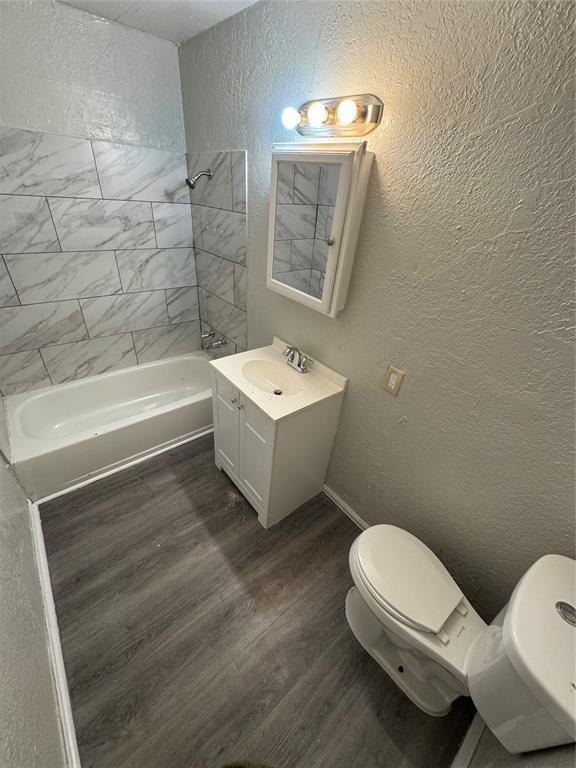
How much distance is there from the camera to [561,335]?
836 mm

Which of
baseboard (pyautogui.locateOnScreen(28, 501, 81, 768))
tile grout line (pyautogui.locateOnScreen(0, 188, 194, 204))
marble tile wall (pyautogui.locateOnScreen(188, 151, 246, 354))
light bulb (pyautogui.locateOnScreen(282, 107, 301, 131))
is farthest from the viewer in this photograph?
marble tile wall (pyautogui.locateOnScreen(188, 151, 246, 354))

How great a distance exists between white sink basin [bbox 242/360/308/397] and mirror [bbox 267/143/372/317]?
0.39 m

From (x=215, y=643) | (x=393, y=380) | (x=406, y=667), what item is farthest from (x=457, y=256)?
(x=215, y=643)

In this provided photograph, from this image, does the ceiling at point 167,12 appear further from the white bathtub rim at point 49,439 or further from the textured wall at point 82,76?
the white bathtub rim at point 49,439

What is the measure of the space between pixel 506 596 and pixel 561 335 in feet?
3.19

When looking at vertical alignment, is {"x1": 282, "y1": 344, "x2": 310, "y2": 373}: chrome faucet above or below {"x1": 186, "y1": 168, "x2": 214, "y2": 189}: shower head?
below

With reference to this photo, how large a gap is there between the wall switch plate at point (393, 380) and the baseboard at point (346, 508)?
0.79m

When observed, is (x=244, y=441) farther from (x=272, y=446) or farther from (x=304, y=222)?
(x=304, y=222)

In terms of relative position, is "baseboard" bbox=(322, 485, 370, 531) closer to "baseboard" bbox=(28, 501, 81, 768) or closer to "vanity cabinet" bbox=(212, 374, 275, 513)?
"vanity cabinet" bbox=(212, 374, 275, 513)

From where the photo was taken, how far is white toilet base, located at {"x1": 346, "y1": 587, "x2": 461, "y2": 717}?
1.11 m

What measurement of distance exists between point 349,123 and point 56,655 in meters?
2.20

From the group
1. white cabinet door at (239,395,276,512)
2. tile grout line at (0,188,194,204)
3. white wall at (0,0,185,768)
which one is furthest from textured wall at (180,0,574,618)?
tile grout line at (0,188,194,204)

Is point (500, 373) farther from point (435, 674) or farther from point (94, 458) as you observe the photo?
point (94, 458)

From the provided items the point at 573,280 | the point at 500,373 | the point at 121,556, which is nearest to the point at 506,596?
the point at 500,373
